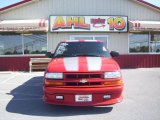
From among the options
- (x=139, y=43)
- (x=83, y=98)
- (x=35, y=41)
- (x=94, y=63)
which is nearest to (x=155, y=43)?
(x=139, y=43)

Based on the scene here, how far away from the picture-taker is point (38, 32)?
651 inches

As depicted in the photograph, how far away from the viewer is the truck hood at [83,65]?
20.5 feet

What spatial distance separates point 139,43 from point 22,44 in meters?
7.61

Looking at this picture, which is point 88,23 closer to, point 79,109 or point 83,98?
point 79,109

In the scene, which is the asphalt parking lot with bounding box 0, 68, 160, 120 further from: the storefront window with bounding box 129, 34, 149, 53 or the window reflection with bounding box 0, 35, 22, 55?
the storefront window with bounding box 129, 34, 149, 53

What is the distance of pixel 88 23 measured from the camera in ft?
54.4

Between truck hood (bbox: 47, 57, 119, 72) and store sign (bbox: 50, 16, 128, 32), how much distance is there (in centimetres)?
946

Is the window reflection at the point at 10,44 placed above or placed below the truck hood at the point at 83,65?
above

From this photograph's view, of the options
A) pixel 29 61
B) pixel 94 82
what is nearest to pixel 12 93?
pixel 94 82

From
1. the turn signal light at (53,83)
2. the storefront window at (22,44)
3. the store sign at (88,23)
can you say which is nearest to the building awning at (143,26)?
the store sign at (88,23)

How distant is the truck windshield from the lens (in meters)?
7.66

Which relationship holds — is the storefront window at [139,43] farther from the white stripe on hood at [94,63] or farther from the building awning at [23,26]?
the white stripe on hood at [94,63]

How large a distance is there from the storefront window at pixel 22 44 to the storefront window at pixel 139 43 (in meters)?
5.65

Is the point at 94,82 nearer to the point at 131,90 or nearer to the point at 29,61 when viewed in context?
the point at 131,90
